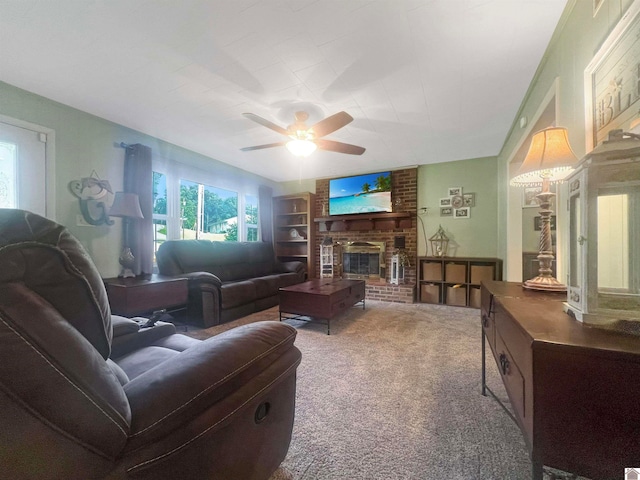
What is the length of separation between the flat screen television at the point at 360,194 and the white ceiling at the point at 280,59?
1717 millimetres

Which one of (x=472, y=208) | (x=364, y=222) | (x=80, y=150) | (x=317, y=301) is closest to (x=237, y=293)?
(x=317, y=301)

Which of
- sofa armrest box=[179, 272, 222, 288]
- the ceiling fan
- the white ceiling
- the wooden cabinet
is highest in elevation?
the white ceiling

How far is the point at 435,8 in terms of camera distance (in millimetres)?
1555

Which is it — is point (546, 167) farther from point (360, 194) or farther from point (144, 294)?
point (360, 194)

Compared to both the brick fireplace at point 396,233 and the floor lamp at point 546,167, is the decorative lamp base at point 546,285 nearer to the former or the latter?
the floor lamp at point 546,167

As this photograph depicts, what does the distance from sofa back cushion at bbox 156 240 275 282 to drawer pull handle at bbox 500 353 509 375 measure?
353 centimetres

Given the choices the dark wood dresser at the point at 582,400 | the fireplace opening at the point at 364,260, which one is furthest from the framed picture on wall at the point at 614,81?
the fireplace opening at the point at 364,260

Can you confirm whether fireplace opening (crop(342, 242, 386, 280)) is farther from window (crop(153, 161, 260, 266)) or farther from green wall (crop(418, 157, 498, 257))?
window (crop(153, 161, 260, 266))

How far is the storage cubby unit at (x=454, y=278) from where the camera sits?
4.02 meters

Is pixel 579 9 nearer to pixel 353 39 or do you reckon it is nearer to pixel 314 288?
pixel 353 39

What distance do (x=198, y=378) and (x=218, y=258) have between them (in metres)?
3.65

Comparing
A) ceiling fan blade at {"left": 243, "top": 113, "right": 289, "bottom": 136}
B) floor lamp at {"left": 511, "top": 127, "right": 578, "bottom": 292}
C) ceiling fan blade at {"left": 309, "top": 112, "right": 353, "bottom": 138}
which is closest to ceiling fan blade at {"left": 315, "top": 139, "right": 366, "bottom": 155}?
ceiling fan blade at {"left": 309, "top": 112, "right": 353, "bottom": 138}

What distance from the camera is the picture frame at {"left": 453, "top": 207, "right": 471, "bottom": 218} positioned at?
4337mm

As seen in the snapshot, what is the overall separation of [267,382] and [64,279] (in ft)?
2.02
